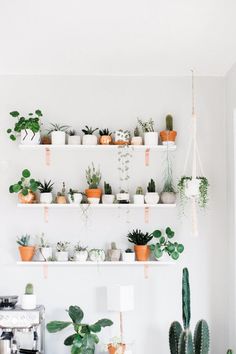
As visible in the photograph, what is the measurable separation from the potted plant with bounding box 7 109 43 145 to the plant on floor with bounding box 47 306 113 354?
4.56ft

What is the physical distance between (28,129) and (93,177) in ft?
2.17

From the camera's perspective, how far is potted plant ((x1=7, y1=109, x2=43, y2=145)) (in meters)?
4.56

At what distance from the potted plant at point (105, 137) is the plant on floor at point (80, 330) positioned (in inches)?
53.1

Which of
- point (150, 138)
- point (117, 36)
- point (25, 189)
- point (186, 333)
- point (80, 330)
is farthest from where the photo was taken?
point (150, 138)

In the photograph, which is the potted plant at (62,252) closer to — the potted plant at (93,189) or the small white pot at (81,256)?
the small white pot at (81,256)

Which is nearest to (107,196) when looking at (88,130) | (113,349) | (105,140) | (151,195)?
(151,195)

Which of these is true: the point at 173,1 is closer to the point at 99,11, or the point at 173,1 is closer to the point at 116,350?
the point at 99,11

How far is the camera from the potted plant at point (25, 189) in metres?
4.52

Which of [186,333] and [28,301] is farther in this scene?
[28,301]

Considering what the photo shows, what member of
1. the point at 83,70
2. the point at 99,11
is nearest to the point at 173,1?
the point at 99,11

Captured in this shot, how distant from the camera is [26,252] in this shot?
4547 mm

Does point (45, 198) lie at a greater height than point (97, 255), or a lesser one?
greater

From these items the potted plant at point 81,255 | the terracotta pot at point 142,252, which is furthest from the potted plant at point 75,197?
the terracotta pot at point 142,252

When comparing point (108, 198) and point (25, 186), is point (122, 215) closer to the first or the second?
point (108, 198)
